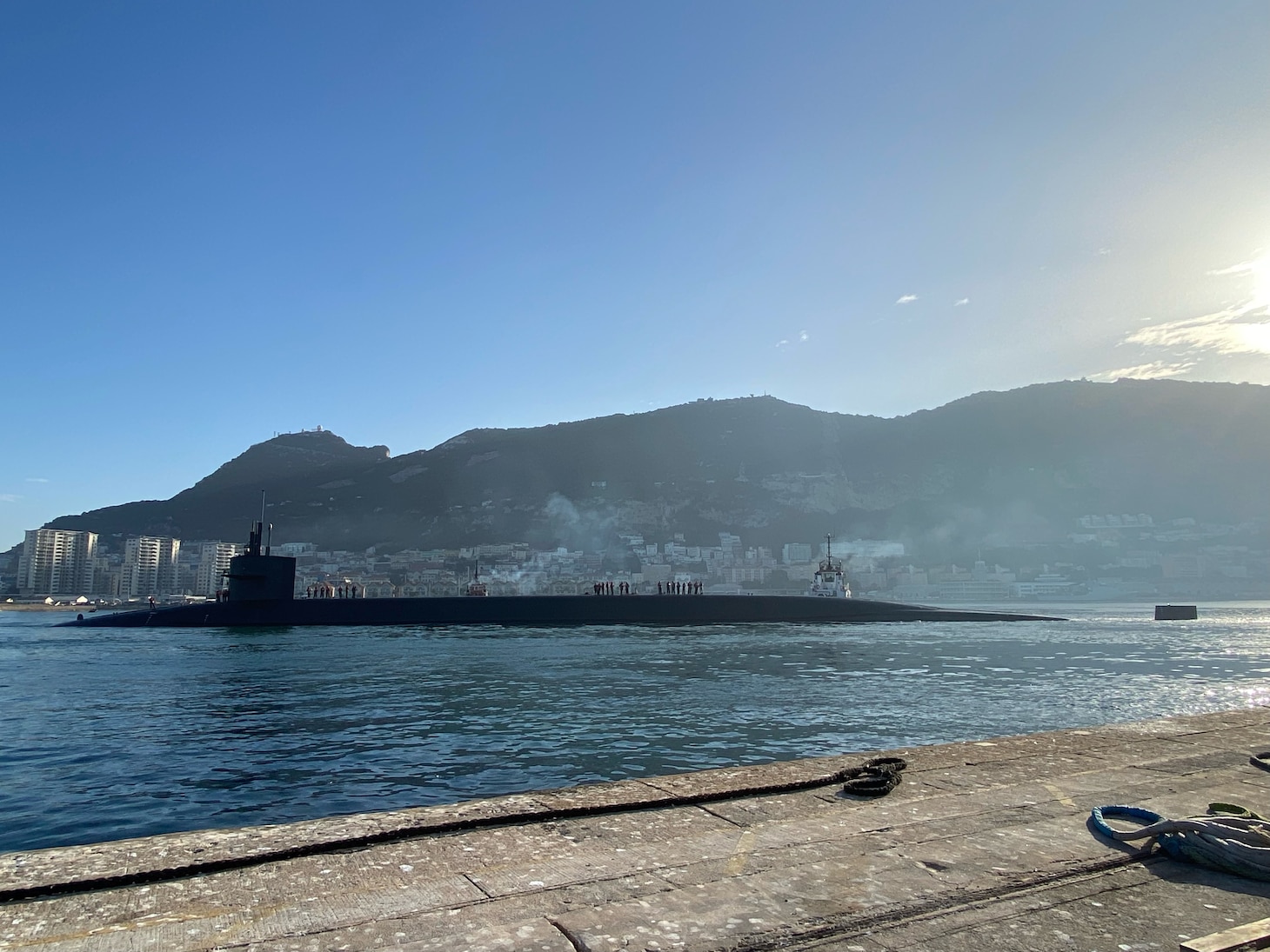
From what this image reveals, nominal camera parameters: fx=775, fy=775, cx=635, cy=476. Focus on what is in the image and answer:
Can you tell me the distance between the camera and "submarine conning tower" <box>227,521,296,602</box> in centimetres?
4247

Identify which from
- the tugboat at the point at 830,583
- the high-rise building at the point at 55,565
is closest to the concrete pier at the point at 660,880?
the tugboat at the point at 830,583

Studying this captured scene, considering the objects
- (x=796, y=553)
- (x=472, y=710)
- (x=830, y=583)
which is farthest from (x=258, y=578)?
(x=796, y=553)

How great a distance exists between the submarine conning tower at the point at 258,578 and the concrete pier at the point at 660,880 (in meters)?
41.6

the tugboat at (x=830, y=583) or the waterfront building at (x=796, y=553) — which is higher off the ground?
the waterfront building at (x=796, y=553)

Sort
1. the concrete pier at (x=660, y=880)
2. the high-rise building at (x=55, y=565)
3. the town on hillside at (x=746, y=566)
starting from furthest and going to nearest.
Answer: the high-rise building at (x=55, y=565), the town on hillside at (x=746, y=566), the concrete pier at (x=660, y=880)

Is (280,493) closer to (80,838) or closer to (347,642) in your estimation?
(347,642)

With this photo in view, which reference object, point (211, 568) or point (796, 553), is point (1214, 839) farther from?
point (211, 568)

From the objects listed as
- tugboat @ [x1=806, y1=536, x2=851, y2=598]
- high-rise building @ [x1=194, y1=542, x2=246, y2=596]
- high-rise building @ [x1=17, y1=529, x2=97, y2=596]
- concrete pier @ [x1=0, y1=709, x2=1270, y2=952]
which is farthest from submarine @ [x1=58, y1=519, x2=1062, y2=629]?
high-rise building @ [x1=17, y1=529, x2=97, y2=596]

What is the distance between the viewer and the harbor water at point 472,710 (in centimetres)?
927

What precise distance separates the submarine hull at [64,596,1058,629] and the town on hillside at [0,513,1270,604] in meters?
59.5

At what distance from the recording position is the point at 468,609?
46562 millimetres

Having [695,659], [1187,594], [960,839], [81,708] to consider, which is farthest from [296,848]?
[1187,594]

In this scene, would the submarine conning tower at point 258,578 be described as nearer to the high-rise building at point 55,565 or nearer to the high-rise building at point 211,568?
the high-rise building at point 211,568

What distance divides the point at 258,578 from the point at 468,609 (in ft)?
38.2
